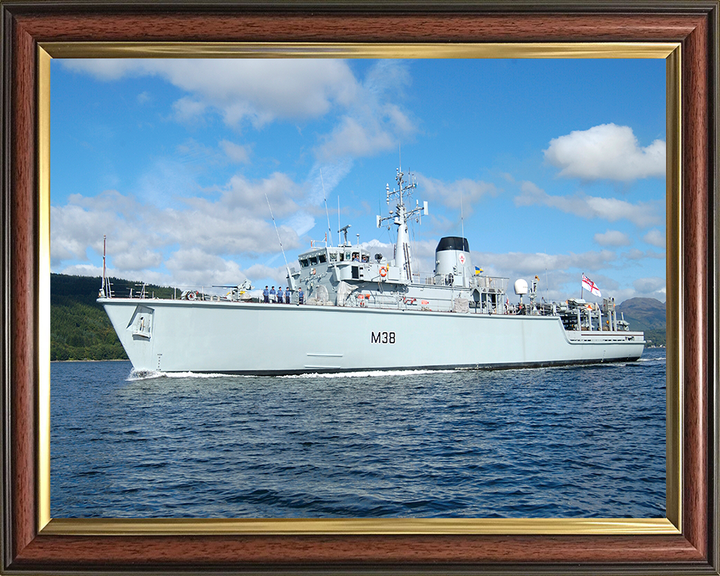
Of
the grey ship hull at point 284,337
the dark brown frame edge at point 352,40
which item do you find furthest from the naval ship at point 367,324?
the dark brown frame edge at point 352,40

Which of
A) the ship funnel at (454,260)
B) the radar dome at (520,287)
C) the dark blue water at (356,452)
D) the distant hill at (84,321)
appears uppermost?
the ship funnel at (454,260)

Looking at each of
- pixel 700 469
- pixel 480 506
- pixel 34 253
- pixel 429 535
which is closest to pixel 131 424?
pixel 480 506

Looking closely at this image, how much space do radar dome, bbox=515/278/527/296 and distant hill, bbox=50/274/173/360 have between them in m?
23.4

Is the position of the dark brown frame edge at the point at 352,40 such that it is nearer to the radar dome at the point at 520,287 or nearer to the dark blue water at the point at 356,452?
the dark blue water at the point at 356,452

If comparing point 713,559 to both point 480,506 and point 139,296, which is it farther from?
point 139,296

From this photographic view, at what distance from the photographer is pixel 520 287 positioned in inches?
1350

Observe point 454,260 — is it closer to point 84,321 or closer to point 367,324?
point 367,324

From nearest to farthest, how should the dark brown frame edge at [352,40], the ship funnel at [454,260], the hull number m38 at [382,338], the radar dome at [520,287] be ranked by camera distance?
the dark brown frame edge at [352,40], the hull number m38 at [382,338], the ship funnel at [454,260], the radar dome at [520,287]

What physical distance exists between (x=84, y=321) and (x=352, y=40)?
9.02 m

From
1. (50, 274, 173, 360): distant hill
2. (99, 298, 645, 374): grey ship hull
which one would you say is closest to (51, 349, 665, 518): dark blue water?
(50, 274, 173, 360): distant hill

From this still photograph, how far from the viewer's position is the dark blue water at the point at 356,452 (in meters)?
6.42

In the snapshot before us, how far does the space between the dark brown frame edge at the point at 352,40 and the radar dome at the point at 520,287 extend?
32152 mm

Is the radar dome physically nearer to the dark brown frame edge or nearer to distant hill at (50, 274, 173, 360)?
distant hill at (50, 274, 173, 360)

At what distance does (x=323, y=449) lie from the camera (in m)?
10.3
